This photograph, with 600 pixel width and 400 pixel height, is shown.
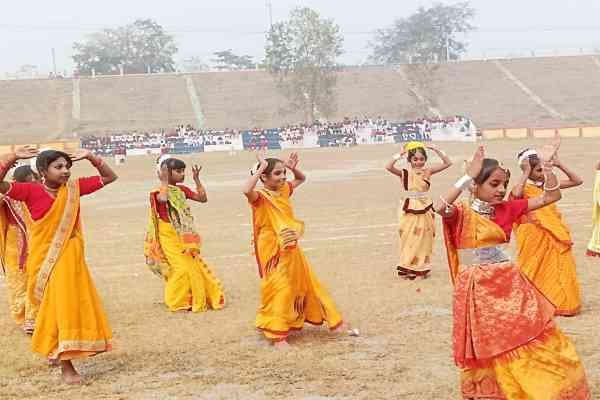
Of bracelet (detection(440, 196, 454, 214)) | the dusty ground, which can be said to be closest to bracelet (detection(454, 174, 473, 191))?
bracelet (detection(440, 196, 454, 214))

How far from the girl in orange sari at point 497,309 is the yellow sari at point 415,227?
16.4 feet

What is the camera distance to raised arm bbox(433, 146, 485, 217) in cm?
503

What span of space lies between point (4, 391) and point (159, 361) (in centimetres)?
119

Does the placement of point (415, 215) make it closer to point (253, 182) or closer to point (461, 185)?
point (253, 182)

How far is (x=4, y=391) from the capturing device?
647cm

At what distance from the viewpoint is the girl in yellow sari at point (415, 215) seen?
10.4 m

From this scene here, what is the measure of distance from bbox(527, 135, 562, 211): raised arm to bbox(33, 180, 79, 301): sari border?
3.25 m

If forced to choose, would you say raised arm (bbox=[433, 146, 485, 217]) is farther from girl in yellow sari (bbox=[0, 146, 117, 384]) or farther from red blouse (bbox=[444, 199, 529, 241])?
girl in yellow sari (bbox=[0, 146, 117, 384])

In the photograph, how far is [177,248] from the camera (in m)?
9.35

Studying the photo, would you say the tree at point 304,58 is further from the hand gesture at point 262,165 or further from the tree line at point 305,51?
the hand gesture at point 262,165

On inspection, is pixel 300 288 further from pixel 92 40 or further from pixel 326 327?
pixel 92 40

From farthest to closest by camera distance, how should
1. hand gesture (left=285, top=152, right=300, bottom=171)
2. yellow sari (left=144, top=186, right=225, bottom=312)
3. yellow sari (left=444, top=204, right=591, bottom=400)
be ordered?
1. yellow sari (left=144, top=186, right=225, bottom=312)
2. hand gesture (left=285, top=152, right=300, bottom=171)
3. yellow sari (left=444, top=204, right=591, bottom=400)

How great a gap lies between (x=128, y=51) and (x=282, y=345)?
3672 inches

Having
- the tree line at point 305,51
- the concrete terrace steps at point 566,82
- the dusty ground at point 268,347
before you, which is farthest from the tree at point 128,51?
the dusty ground at point 268,347
